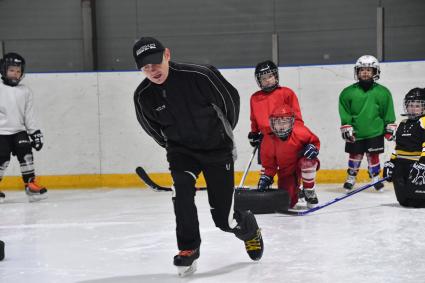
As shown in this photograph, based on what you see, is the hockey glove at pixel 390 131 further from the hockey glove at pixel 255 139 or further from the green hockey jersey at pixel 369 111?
the hockey glove at pixel 255 139

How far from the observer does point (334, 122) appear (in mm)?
6785

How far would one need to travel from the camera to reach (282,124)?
460 centimetres

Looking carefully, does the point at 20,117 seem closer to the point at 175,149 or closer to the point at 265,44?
the point at 175,149

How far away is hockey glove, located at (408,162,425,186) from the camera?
180 inches

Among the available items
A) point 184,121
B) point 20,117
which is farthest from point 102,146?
point 184,121

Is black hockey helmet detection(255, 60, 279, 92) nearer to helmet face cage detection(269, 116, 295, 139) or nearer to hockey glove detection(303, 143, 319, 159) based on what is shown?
helmet face cage detection(269, 116, 295, 139)

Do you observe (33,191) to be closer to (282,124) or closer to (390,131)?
(282,124)

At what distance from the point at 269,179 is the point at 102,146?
2701 millimetres

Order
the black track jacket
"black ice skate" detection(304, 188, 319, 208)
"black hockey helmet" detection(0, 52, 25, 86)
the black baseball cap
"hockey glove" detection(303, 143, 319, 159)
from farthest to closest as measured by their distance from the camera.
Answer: "black hockey helmet" detection(0, 52, 25, 86) → "black ice skate" detection(304, 188, 319, 208) → "hockey glove" detection(303, 143, 319, 159) → the black track jacket → the black baseball cap

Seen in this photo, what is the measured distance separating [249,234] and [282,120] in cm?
160

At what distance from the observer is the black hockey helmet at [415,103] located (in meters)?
4.69

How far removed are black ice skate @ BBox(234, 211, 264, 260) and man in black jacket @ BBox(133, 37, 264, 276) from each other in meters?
0.10

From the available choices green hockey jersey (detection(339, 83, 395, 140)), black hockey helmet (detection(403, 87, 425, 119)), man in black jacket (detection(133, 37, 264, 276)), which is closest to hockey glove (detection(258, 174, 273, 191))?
→ black hockey helmet (detection(403, 87, 425, 119))

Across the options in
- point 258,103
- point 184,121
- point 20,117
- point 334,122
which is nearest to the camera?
point 184,121
